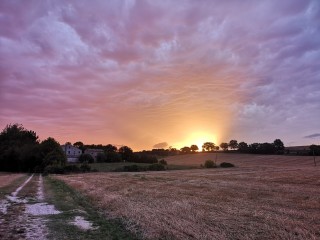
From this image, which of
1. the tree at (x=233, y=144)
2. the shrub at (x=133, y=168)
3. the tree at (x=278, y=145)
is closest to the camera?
the shrub at (x=133, y=168)

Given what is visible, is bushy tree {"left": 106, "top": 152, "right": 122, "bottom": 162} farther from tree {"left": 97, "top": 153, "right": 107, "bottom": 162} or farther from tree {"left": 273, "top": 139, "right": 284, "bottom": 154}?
tree {"left": 273, "top": 139, "right": 284, "bottom": 154}

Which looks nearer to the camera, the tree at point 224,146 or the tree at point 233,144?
the tree at point 233,144

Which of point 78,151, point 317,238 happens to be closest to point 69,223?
point 317,238

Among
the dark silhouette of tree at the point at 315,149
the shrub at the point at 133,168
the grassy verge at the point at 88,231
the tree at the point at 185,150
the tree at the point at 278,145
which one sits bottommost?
the grassy verge at the point at 88,231

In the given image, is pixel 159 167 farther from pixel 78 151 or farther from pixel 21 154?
pixel 78 151

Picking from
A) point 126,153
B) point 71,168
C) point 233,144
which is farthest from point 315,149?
point 71,168

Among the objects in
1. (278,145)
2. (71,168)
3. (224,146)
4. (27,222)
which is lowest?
(27,222)

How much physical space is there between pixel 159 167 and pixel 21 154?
43903mm

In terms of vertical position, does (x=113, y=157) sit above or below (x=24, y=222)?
above

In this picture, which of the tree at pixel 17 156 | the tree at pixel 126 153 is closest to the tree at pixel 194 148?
the tree at pixel 126 153

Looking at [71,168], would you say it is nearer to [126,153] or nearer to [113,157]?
[113,157]

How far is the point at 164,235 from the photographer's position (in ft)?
37.9

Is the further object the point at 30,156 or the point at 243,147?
the point at 243,147

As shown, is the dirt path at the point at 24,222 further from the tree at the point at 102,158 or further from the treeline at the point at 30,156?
the tree at the point at 102,158
